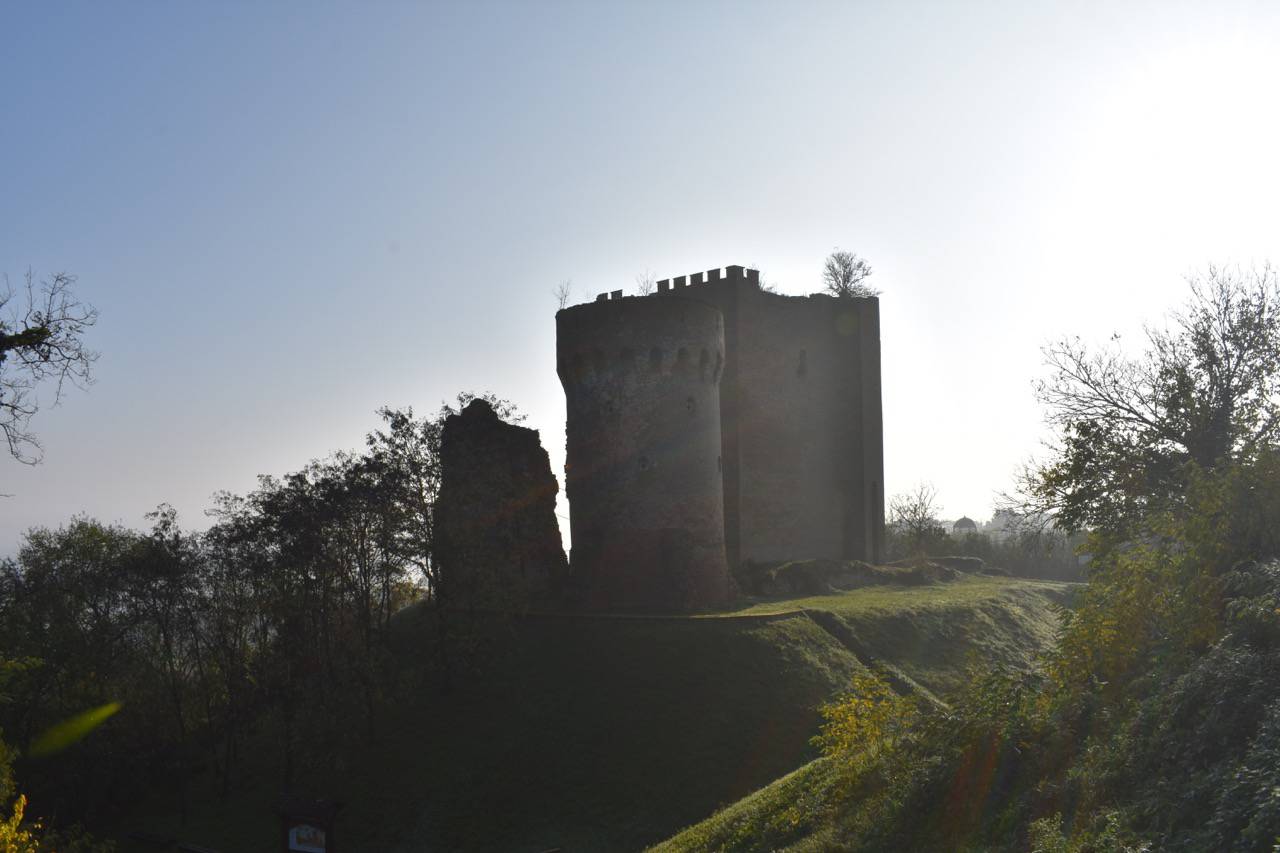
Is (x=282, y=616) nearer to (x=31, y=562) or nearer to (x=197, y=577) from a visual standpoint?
(x=197, y=577)

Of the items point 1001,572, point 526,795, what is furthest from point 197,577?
point 1001,572

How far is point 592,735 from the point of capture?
63.7 feet

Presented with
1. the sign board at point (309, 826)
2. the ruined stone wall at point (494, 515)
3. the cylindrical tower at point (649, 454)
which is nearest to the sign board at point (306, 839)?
the sign board at point (309, 826)

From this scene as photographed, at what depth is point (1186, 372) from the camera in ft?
57.1

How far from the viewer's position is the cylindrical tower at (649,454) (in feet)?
86.3

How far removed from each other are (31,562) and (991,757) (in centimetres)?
2749

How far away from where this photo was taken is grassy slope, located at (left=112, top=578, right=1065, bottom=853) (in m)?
17.5

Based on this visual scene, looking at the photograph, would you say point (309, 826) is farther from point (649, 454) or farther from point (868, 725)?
point (649, 454)

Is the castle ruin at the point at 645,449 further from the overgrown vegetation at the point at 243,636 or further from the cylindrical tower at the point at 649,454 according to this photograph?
the overgrown vegetation at the point at 243,636

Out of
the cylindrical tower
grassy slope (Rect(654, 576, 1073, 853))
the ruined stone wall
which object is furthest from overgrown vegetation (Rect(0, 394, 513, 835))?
grassy slope (Rect(654, 576, 1073, 853))

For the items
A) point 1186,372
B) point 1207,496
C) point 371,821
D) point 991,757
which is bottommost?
point 371,821

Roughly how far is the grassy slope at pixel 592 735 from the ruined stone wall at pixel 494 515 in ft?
4.21

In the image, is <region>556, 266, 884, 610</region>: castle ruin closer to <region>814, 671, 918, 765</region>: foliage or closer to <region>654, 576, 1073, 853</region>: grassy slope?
<region>654, 576, 1073, 853</region>: grassy slope

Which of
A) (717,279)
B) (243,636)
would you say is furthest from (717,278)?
(243,636)
